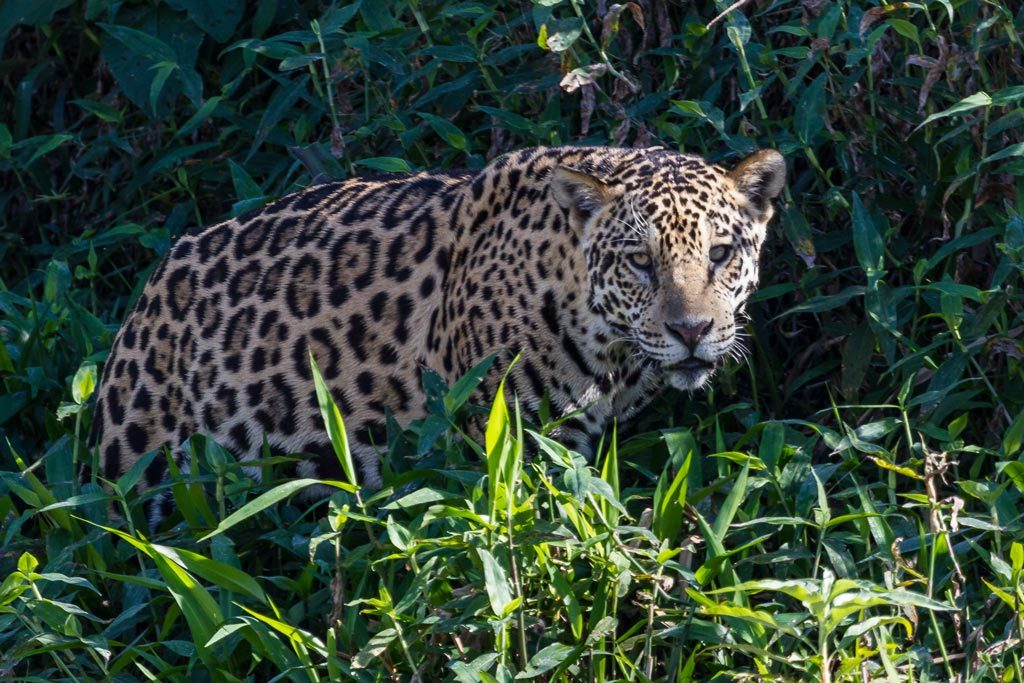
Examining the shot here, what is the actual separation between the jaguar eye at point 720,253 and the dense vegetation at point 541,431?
0.41 m

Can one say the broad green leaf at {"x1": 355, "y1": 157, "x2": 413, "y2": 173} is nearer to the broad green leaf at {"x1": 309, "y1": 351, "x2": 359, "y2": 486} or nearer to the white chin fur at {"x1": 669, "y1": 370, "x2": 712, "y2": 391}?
the white chin fur at {"x1": 669, "y1": 370, "x2": 712, "y2": 391}

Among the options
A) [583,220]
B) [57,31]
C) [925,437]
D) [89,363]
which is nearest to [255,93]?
[57,31]

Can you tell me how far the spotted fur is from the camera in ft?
16.3

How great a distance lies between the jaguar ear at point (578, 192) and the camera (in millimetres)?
5004

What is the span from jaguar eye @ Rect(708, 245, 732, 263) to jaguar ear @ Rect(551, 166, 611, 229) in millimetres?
371

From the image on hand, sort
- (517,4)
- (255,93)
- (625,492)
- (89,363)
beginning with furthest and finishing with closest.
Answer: (255,93) < (517,4) < (89,363) < (625,492)

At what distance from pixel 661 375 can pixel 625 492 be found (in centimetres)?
Answer: 55

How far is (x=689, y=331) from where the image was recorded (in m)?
4.82

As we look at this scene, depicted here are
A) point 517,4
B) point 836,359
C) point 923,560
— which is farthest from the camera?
point 517,4

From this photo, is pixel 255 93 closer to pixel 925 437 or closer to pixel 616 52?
pixel 616 52

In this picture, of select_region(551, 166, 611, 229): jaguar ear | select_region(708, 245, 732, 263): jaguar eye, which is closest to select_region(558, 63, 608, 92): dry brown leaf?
select_region(551, 166, 611, 229): jaguar ear

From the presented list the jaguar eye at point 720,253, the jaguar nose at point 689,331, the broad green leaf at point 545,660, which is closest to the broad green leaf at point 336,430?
the broad green leaf at point 545,660

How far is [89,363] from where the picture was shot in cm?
599

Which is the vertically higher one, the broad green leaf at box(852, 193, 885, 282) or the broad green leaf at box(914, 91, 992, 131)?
the broad green leaf at box(914, 91, 992, 131)
